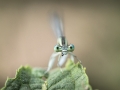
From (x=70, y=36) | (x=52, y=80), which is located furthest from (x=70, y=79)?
(x=70, y=36)

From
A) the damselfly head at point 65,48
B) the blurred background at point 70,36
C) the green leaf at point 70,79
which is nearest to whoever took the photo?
the green leaf at point 70,79

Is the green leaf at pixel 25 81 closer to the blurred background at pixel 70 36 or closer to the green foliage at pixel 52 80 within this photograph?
the green foliage at pixel 52 80

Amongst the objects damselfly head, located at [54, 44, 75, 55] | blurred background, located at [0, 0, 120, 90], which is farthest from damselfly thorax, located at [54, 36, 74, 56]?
blurred background, located at [0, 0, 120, 90]

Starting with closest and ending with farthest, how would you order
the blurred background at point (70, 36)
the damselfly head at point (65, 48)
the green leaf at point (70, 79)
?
the green leaf at point (70, 79), the damselfly head at point (65, 48), the blurred background at point (70, 36)

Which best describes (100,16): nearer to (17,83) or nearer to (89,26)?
(89,26)

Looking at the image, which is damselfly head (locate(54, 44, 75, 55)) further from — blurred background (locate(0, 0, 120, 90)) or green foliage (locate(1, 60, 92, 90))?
blurred background (locate(0, 0, 120, 90))

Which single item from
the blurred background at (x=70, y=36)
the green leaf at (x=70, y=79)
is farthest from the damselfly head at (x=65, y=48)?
the blurred background at (x=70, y=36)
